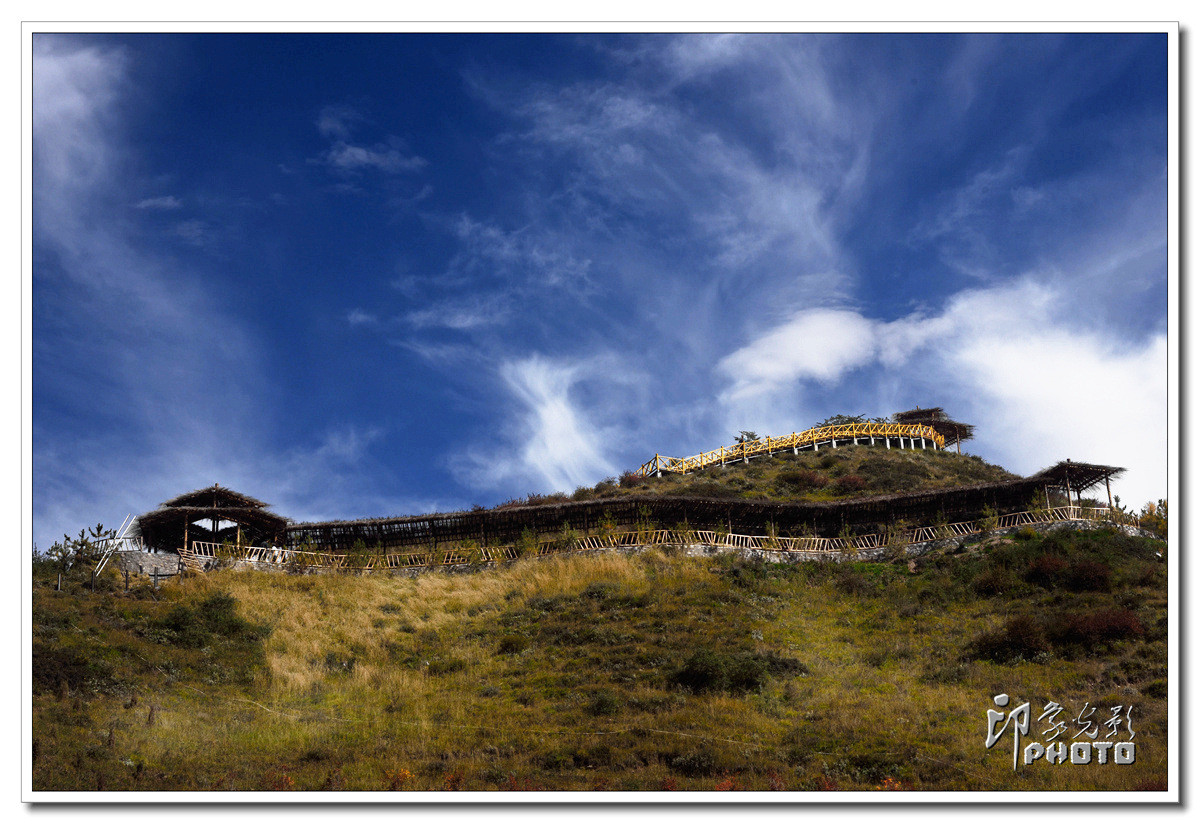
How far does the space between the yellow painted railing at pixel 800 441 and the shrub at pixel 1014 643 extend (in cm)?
3819

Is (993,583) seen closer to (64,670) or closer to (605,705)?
(605,705)

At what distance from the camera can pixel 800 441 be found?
6738 cm

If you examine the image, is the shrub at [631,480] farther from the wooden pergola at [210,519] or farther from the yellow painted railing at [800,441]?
the wooden pergola at [210,519]

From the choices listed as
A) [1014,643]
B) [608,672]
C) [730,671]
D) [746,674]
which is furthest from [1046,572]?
[608,672]

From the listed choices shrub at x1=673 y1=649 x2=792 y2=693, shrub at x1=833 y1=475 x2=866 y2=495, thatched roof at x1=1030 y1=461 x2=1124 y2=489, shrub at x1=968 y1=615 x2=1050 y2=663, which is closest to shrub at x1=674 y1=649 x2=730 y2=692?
shrub at x1=673 y1=649 x2=792 y2=693

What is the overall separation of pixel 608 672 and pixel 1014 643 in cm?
1194

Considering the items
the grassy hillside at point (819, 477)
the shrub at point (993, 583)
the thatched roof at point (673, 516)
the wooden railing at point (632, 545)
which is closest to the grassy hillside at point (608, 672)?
the shrub at point (993, 583)

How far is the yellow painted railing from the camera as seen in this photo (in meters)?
63.0

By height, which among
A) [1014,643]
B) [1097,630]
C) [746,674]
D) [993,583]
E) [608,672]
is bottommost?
[608,672]

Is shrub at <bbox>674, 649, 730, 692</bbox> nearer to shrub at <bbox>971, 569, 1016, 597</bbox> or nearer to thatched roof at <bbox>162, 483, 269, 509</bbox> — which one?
shrub at <bbox>971, 569, 1016, 597</bbox>

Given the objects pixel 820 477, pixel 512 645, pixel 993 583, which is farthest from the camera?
pixel 820 477
